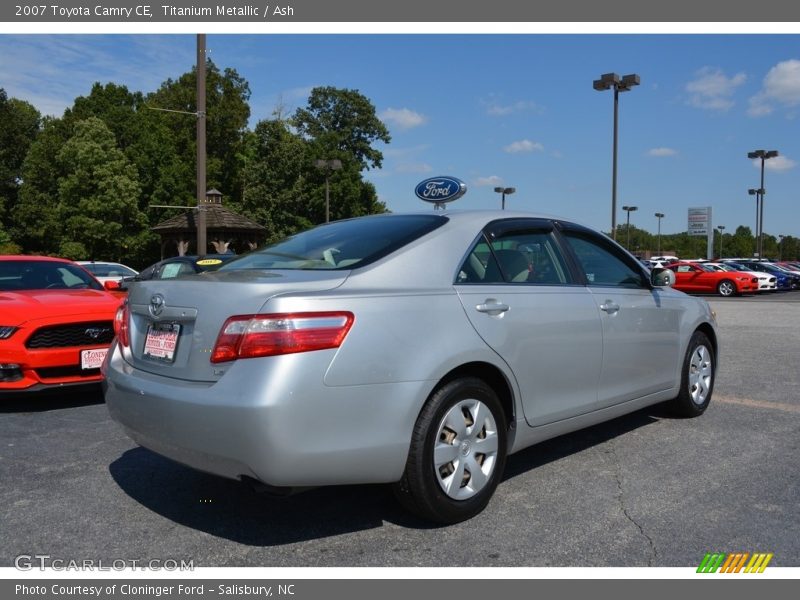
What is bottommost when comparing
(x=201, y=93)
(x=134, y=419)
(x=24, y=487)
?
(x=24, y=487)

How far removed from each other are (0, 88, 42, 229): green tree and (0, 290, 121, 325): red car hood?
56.5 metres

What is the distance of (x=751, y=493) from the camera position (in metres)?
3.91

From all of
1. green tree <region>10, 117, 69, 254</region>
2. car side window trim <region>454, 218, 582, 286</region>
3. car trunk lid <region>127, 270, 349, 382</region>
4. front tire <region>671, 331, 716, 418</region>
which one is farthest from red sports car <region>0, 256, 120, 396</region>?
green tree <region>10, 117, 69, 254</region>

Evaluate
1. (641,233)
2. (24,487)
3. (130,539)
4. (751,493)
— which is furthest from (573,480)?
(641,233)

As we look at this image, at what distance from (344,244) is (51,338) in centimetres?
335

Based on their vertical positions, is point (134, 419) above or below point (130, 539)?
above

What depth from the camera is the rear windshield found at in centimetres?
361

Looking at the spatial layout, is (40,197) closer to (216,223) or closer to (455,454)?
(216,223)

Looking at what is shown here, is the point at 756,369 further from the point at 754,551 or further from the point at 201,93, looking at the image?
the point at 201,93

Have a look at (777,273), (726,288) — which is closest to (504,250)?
(726,288)

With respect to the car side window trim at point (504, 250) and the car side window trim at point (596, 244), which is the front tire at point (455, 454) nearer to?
the car side window trim at point (504, 250)

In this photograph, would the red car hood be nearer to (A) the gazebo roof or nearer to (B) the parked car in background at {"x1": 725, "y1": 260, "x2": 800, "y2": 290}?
(A) the gazebo roof

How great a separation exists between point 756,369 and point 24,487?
761 cm

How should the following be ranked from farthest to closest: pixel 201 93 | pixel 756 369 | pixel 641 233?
pixel 641 233 → pixel 201 93 → pixel 756 369
